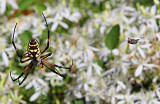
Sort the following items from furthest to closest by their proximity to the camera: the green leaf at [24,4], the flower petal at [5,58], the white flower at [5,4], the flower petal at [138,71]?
the green leaf at [24,4]
the white flower at [5,4]
the flower petal at [5,58]
the flower petal at [138,71]

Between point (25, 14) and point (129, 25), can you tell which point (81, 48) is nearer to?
point (129, 25)

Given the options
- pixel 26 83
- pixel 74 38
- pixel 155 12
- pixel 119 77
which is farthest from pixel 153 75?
pixel 26 83

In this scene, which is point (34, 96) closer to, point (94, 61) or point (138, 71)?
point (94, 61)

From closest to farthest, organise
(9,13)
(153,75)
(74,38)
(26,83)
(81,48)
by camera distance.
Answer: (153,75), (26,83), (81,48), (74,38), (9,13)

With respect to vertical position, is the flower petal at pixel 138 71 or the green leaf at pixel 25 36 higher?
the green leaf at pixel 25 36

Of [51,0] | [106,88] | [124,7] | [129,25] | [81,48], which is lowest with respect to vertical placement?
[106,88]

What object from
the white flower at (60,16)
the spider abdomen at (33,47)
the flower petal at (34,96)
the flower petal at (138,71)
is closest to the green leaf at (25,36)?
the white flower at (60,16)

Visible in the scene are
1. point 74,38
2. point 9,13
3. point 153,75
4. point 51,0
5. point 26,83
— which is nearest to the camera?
point 153,75

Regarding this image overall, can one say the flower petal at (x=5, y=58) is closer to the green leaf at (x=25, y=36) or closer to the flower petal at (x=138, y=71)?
the green leaf at (x=25, y=36)
